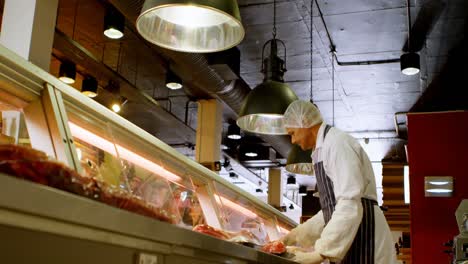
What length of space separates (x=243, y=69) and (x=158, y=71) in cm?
153

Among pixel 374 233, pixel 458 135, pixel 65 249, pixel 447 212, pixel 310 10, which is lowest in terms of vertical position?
pixel 65 249

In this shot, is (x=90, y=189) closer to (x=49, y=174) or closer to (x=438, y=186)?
(x=49, y=174)

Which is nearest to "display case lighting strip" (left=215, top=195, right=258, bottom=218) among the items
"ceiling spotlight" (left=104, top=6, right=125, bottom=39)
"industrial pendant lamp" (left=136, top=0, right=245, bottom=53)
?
"industrial pendant lamp" (left=136, top=0, right=245, bottom=53)

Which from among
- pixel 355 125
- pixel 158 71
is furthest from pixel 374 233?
pixel 355 125

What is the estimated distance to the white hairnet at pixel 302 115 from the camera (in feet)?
12.8

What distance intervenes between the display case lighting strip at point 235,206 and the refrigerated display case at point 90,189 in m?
0.06

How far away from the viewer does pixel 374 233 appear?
3543 mm

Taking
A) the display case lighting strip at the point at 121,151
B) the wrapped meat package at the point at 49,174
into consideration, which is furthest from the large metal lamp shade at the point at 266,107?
the wrapped meat package at the point at 49,174

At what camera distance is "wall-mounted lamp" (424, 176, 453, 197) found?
7973 millimetres

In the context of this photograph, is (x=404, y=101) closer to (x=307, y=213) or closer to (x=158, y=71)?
(x=158, y=71)

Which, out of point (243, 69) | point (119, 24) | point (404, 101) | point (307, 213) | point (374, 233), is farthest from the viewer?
point (307, 213)

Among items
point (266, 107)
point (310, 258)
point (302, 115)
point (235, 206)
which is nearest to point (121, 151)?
point (310, 258)

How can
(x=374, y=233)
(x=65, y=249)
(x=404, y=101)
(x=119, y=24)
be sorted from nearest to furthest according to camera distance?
(x=65, y=249) < (x=374, y=233) < (x=119, y=24) < (x=404, y=101)

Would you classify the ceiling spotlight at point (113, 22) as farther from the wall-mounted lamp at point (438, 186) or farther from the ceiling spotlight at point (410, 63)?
the wall-mounted lamp at point (438, 186)
